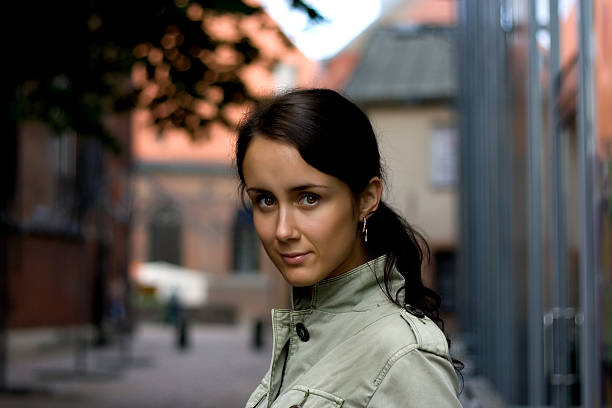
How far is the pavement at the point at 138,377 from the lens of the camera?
12.5m

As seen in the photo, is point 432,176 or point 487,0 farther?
point 432,176

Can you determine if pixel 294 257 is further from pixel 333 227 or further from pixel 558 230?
pixel 558 230

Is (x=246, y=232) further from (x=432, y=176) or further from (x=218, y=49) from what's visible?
(x=218, y=49)

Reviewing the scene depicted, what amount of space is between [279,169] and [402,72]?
26574mm

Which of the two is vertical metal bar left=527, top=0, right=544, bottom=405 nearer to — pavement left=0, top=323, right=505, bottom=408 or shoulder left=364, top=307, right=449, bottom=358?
pavement left=0, top=323, right=505, bottom=408

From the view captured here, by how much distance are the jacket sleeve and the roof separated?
24949mm

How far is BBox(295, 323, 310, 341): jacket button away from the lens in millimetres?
1856

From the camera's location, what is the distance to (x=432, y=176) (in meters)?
26.4

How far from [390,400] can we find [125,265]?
101 ft

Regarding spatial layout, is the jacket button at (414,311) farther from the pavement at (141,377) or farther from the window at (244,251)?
the window at (244,251)

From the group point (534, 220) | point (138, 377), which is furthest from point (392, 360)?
point (138, 377)

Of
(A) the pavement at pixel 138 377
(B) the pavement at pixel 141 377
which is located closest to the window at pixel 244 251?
(B) the pavement at pixel 141 377

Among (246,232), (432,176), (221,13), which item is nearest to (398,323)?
(221,13)

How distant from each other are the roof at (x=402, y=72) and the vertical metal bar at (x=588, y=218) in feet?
67.4
